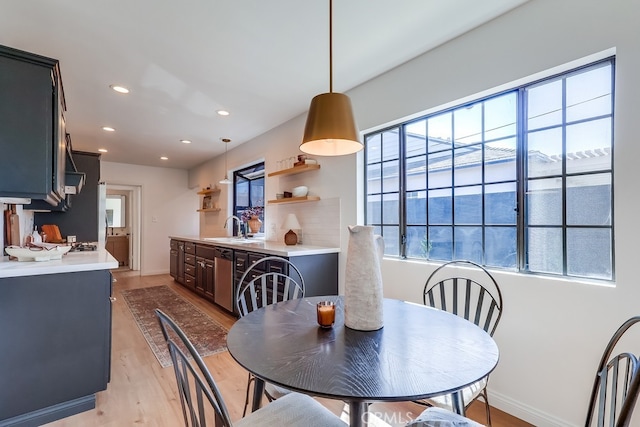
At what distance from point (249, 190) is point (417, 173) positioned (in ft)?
10.8

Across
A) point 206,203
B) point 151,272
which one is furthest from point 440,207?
point 151,272

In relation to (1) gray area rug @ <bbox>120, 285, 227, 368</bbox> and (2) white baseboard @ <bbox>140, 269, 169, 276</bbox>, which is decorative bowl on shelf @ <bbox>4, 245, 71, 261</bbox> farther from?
(2) white baseboard @ <bbox>140, 269, 169, 276</bbox>

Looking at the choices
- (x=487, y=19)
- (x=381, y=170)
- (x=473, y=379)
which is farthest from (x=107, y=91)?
(x=473, y=379)

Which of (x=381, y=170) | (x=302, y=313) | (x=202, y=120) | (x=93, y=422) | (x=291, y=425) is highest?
(x=202, y=120)

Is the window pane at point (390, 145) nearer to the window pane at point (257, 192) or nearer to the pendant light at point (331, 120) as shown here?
the pendant light at point (331, 120)

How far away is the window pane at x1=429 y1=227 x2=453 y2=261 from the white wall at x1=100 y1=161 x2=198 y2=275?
6.32 meters

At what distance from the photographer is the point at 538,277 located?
1763 millimetres

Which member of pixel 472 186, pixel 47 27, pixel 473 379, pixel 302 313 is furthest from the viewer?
pixel 472 186

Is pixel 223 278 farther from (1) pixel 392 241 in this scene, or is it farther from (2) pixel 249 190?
(1) pixel 392 241

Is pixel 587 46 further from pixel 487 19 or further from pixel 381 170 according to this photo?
pixel 381 170

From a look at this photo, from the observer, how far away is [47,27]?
202 centimetres

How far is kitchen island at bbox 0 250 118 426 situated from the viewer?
167 centimetres

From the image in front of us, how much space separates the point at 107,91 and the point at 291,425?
11.0ft

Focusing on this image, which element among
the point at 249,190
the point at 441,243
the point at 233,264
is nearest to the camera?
the point at 441,243
